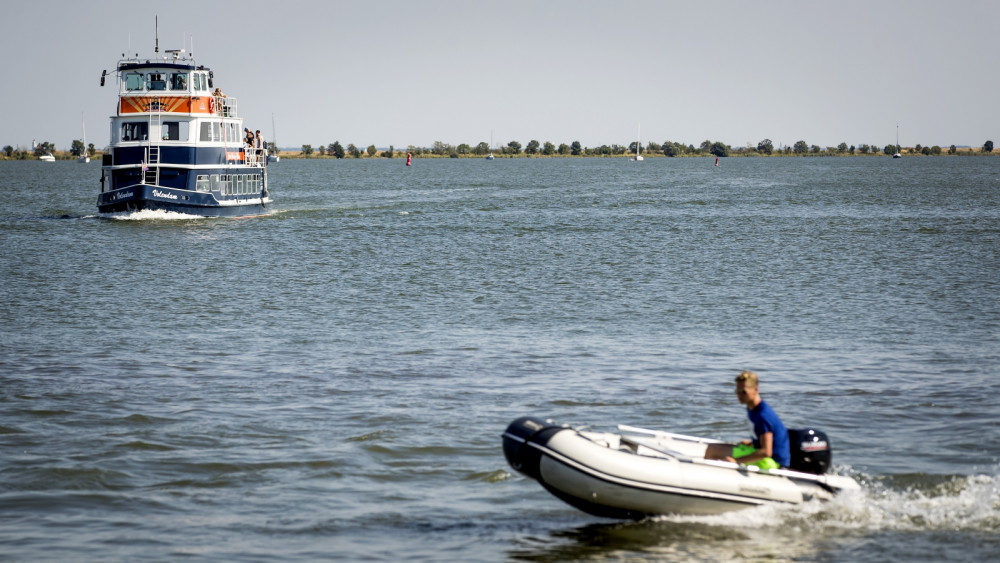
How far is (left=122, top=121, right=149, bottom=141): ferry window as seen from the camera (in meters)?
48.8

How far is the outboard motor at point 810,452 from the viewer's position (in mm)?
11984

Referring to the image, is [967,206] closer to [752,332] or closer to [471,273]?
[471,273]

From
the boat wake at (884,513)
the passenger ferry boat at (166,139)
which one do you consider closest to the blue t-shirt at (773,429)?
the boat wake at (884,513)

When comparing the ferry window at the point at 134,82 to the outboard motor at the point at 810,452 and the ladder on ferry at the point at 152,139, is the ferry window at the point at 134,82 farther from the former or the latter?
the outboard motor at the point at 810,452

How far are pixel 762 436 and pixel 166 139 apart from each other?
136 feet

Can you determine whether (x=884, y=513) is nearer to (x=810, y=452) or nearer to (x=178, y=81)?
(x=810, y=452)

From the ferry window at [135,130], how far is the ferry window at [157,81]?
1.88 meters

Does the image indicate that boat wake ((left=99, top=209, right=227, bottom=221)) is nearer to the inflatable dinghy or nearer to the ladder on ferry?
the ladder on ferry

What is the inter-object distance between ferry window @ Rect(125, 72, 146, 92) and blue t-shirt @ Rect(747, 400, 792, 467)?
43.1m

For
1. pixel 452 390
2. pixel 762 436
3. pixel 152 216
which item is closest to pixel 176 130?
pixel 152 216

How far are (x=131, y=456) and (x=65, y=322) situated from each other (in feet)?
37.6

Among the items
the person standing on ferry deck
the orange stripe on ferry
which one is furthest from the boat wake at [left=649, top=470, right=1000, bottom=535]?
the orange stripe on ferry

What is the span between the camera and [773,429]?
38.4 ft

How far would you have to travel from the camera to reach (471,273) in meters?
34.8
